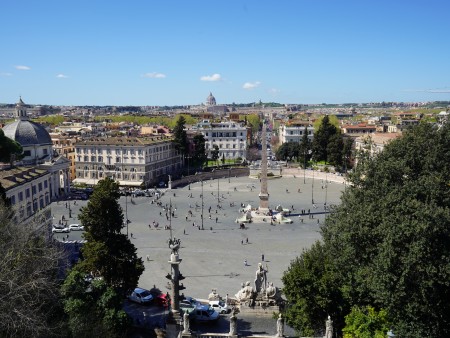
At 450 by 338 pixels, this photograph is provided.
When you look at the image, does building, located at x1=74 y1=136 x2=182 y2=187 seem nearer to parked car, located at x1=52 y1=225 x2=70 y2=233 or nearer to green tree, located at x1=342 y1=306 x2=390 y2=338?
parked car, located at x1=52 y1=225 x2=70 y2=233

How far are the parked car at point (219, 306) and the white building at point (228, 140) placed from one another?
67.4 metres

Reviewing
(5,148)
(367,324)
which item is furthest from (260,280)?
(5,148)

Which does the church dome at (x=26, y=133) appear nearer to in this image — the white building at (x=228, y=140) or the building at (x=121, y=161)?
the building at (x=121, y=161)

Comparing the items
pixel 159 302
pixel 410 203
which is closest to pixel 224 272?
pixel 159 302

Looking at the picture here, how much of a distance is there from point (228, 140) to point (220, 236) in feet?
170

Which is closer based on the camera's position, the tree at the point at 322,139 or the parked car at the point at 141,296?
the parked car at the point at 141,296

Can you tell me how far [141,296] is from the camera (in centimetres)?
2545

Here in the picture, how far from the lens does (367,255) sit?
18984 mm

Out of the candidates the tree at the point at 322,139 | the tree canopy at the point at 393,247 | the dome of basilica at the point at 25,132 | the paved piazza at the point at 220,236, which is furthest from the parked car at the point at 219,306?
the tree at the point at 322,139

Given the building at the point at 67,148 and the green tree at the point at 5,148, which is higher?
the green tree at the point at 5,148

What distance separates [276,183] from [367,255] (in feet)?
170

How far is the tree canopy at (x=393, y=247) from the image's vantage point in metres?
17.0

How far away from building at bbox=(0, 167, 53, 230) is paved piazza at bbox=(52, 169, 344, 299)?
509 centimetres

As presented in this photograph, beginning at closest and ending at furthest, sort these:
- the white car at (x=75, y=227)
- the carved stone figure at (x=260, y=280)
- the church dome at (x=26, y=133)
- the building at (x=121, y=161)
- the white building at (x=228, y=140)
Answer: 1. the carved stone figure at (x=260, y=280)
2. the white car at (x=75, y=227)
3. the church dome at (x=26, y=133)
4. the building at (x=121, y=161)
5. the white building at (x=228, y=140)
